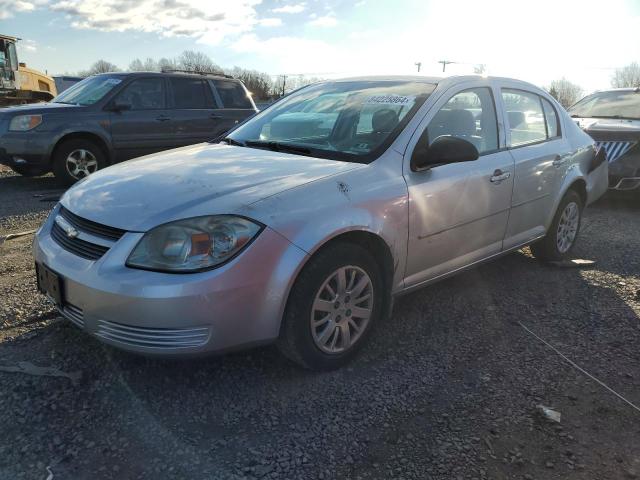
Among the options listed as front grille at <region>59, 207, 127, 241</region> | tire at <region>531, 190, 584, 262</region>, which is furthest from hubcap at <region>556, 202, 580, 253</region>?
front grille at <region>59, 207, 127, 241</region>

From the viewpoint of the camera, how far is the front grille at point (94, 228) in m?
2.54

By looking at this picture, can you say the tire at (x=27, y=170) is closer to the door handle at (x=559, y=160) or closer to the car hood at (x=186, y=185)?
the car hood at (x=186, y=185)

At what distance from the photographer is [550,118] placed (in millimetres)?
4598

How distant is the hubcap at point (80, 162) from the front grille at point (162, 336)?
6.03 meters

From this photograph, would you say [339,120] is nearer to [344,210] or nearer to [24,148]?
[344,210]

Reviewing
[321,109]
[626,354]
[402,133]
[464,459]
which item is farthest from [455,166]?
[464,459]

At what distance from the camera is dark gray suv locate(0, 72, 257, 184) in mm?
7445

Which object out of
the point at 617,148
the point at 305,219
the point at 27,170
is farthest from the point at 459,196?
the point at 27,170

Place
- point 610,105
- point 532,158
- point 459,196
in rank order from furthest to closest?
point 610,105 → point 532,158 → point 459,196

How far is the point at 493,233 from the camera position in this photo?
3879 mm

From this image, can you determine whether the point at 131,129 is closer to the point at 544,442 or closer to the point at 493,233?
the point at 493,233

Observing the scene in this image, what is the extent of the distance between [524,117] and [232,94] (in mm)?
6137

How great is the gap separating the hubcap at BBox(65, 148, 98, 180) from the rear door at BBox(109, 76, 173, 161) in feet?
1.28

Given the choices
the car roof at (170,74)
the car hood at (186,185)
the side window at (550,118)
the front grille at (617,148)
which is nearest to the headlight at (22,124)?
the car roof at (170,74)
